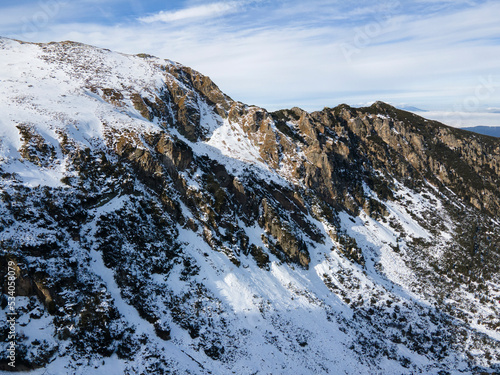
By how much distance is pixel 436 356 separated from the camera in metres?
35.2

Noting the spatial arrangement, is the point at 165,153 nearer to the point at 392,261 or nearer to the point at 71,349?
the point at 71,349

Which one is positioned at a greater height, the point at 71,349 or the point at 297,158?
the point at 297,158

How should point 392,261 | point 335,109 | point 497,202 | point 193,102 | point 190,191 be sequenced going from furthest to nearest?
point 335,109
point 497,202
point 193,102
point 392,261
point 190,191

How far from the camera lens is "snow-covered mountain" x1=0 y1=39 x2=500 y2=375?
26188 millimetres

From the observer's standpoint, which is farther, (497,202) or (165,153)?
(497,202)

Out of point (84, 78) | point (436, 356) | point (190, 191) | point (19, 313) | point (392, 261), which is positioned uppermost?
point (84, 78)

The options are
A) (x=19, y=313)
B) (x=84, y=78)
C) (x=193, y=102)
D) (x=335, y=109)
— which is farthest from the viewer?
(x=335, y=109)

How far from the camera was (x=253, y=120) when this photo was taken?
6550cm

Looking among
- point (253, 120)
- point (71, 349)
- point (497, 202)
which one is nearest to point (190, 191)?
point (71, 349)

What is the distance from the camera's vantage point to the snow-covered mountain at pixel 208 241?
26.2m

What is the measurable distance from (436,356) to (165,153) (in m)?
48.2

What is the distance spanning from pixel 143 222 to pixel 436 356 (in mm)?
42794

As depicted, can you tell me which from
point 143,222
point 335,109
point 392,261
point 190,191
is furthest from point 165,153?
point 335,109

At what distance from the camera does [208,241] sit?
39.7m
